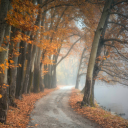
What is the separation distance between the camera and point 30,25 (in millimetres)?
7137

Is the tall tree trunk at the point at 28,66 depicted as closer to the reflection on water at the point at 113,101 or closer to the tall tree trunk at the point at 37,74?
the tall tree trunk at the point at 37,74

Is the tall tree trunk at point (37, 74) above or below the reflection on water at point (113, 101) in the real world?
above

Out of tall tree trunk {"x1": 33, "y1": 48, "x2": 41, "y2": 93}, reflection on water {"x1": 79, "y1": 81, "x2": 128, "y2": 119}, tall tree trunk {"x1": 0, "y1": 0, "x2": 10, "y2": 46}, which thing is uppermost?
tall tree trunk {"x1": 0, "y1": 0, "x2": 10, "y2": 46}

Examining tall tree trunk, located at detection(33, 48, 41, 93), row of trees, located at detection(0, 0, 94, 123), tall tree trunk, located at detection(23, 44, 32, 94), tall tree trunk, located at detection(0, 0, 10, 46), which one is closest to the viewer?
tall tree trunk, located at detection(0, 0, 10, 46)

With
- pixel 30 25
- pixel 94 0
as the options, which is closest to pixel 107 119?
pixel 30 25

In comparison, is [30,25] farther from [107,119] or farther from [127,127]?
[127,127]

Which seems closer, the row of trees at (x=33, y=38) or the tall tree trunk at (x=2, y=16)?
the tall tree trunk at (x=2, y=16)

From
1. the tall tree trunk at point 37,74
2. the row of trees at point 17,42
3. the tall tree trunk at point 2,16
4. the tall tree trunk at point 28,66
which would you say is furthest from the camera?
the tall tree trunk at point 37,74

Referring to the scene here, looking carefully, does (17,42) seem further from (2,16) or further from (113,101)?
(113,101)

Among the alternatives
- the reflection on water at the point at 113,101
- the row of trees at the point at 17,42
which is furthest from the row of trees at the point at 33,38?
the reflection on water at the point at 113,101

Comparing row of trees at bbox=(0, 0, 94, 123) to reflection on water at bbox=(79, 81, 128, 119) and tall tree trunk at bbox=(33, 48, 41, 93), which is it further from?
reflection on water at bbox=(79, 81, 128, 119)

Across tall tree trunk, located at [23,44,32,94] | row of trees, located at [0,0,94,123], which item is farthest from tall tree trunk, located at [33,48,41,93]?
tall tree trunk, located at [23,44,32,94]

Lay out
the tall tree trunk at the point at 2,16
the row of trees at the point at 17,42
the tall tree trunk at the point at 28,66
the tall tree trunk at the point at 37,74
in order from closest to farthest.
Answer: the tall tree trunk at the point at 2,16 → the row of trees at the point at 17,42 → the tall tree trunk at the point at 28,66 → the tall tree trunk at the point at 37,74

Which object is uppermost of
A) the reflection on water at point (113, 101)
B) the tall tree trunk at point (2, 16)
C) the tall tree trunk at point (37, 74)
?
the tall tree trunk at point (2, 16)
